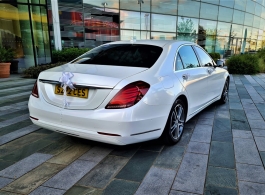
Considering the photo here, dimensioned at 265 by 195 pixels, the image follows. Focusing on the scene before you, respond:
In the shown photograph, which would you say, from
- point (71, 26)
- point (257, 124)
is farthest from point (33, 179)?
point (71, 26)

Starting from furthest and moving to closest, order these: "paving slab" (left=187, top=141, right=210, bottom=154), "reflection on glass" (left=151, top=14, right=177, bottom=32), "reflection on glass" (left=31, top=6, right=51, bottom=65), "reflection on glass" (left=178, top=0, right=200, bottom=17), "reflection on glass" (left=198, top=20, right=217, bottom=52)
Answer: "reflection on glass" (left=198, top=20, right=217, bottom=52)
"reflection on glass" (left=178, top=0, right=200, bottom=17)
"reflection on glass" (left=151, top=14, right=177, bottom=32)
"reflection on glass" (left=31, top=6, right=51, bottom=65)
"paving slab" (left=187, top=141, right=210, bottom=154)

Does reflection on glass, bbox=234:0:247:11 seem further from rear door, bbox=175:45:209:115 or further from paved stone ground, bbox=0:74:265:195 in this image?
paved stone ground, bbox=0:74:265:195

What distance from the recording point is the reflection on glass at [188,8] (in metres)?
18.1

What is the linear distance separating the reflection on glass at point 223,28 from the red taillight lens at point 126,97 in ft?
70.1

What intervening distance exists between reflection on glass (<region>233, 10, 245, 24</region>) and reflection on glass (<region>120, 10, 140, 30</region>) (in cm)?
1145

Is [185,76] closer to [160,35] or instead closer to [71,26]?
[71,26]

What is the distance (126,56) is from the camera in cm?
295

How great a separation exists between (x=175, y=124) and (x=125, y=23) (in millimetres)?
14520

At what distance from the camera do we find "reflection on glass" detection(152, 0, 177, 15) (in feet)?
56.0

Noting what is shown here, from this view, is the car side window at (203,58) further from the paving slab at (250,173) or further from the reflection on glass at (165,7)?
the reflection on glass at (165,7)

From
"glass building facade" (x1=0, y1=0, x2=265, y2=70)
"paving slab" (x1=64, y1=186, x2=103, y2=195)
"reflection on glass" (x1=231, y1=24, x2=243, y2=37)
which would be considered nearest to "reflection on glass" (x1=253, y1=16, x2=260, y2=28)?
"glass building facade" (x1=0, y1=0, x2=265, y2=70)

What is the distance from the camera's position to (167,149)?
2.81 meters

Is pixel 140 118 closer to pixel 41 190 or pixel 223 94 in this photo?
Answer: pixel 41 190

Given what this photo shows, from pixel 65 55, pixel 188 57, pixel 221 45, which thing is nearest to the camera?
pixel 188 57
